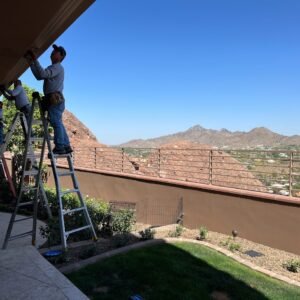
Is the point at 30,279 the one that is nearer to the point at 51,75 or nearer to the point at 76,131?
the point at 51,75

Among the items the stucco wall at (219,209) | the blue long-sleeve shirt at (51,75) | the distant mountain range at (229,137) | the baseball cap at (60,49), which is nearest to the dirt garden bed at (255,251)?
the stucco wall at (219,209)

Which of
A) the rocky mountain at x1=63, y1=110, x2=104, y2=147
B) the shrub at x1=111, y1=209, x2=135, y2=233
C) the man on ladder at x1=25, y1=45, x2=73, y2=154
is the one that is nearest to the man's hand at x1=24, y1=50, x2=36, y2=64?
the man on ladder at x1=25, y1=45, x2=73, y2=154

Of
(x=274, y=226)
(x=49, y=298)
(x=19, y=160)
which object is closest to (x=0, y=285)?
(x=49, y=298)

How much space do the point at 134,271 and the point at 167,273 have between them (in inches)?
17.1

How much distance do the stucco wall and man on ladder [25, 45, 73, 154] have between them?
440cm

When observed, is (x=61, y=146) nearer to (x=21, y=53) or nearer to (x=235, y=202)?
(x=21, y=53)

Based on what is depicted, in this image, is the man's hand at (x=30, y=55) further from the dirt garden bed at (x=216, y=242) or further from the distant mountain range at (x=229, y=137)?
the distant mountain range at (x=229, y=137)

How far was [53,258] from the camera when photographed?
496 centimetres

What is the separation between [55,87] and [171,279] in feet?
9.66

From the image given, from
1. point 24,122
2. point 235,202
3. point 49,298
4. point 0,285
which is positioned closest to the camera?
point 49,298

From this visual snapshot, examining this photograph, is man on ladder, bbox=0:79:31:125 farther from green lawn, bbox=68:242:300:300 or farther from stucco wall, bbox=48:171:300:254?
stucco wall, bbox=48:171:300:254

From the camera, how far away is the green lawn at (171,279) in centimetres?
415

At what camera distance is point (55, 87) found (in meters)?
4.98

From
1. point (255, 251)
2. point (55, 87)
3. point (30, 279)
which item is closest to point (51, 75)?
point (55, 87)
